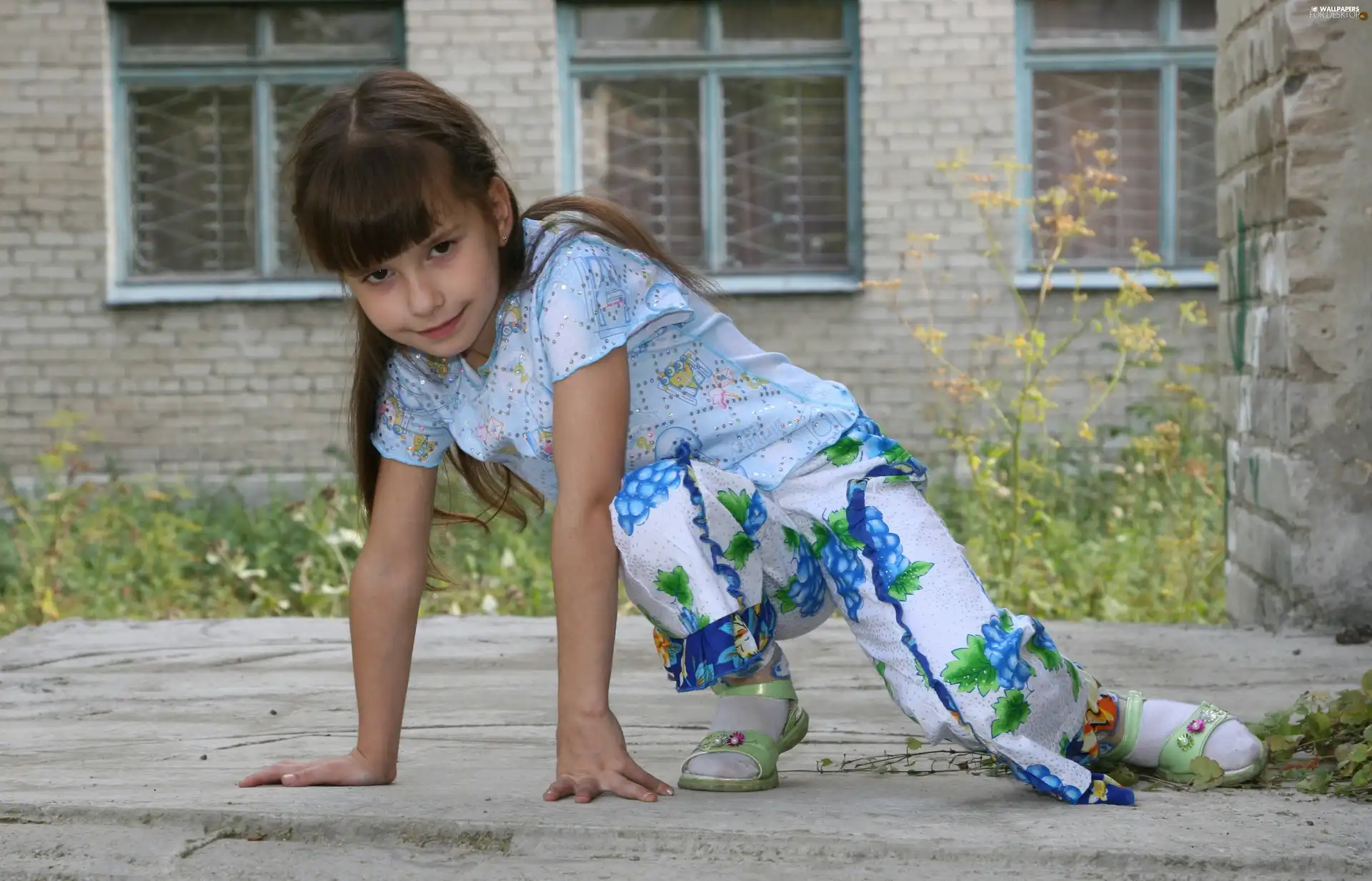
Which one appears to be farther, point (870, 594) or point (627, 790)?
point (870, 594)

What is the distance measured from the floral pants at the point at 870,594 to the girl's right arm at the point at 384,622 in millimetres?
365

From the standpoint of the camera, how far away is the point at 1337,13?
11.3 ft

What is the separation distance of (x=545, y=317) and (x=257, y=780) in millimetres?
762

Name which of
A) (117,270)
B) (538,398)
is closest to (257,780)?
(538,398)

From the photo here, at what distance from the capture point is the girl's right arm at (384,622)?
2271 millimetres

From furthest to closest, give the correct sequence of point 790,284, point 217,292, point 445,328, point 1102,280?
point 217,292 < point 790,284 < point 1102,280 < point 445,328

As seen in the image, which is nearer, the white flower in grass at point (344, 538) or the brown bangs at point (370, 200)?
the brown bangs at point (370, 200)

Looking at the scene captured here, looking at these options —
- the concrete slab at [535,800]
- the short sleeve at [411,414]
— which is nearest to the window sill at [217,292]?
the concrete slab at [535,800]

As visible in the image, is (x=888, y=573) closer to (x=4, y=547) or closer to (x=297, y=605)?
(x=297, y=605)

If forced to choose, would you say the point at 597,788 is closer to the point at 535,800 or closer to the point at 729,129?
the point at 535,800

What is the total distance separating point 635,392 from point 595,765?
0.56m

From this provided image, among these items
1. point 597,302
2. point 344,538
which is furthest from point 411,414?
point 344,538

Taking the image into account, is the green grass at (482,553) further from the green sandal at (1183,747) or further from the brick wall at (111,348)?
the green sandal at (1183,747)

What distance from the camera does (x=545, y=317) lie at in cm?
216
